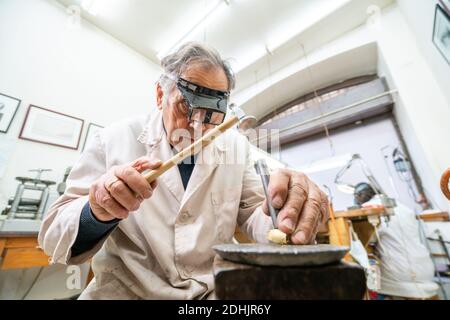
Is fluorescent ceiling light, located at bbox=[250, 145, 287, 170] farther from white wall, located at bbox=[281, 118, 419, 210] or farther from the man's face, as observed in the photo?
white wall, located at bbox=[281, 118, 419, 210]

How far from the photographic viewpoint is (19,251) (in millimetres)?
1302

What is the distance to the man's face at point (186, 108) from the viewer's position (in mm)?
916

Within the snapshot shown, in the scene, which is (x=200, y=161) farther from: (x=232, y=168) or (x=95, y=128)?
(x=95, y=128)

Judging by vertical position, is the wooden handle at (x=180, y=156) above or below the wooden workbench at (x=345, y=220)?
above

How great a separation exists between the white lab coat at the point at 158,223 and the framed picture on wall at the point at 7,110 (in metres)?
1.96

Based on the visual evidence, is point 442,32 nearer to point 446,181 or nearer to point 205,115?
point 446,181

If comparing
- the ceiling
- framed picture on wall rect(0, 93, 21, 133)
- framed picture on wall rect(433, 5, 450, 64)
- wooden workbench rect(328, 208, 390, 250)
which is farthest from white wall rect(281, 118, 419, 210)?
framed picture on wall rect(0, 93, 21, 133)

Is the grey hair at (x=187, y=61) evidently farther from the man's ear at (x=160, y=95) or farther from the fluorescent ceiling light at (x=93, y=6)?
the fluorescent ceiling light at (x=93, y=6)

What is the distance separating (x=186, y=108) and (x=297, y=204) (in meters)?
0.65

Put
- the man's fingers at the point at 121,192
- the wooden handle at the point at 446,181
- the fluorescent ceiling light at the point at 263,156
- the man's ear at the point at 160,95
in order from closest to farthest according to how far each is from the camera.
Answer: the man's fingers at the point at 121,192, the wooden handle at the point at 446,181, the man's ear at the point at 160,95, the fluorescent ceiling light at the point at 263,156

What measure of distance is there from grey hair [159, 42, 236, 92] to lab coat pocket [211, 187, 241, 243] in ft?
2.06

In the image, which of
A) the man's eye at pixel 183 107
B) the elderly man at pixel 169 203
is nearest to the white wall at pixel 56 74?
the elderly man at pixel 169 203

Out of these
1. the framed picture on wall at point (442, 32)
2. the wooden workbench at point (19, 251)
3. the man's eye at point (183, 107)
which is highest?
the framed picture on wall at point (442, 32)

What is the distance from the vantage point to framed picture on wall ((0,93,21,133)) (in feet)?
6.28
